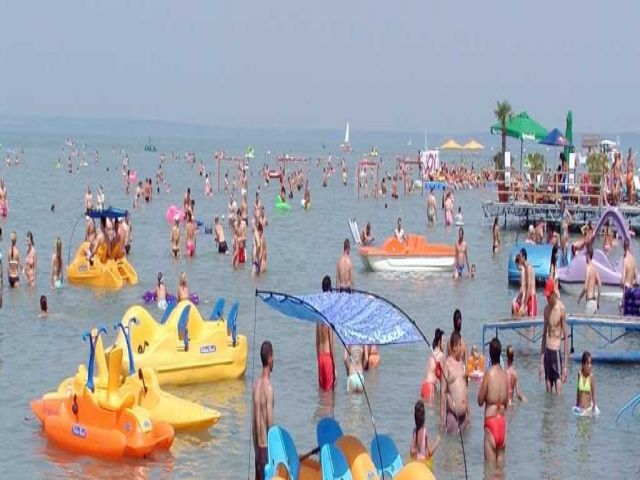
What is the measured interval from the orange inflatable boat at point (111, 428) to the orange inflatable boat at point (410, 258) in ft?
53.1

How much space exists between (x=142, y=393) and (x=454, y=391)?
3.37 meters

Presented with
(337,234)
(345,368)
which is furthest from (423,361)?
(337,234)

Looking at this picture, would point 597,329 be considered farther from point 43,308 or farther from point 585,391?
point 43,308

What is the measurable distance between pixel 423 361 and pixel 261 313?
5269 mm

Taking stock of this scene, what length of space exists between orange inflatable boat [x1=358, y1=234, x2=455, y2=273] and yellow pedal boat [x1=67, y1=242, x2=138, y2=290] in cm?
578

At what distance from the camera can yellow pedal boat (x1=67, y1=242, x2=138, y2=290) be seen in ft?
86.0

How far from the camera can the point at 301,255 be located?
34.8 m

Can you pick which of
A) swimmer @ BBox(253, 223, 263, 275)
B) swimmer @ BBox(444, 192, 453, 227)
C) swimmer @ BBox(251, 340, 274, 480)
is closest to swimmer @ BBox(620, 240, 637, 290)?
swimmer @ BBox(253, 223, 263, 275)

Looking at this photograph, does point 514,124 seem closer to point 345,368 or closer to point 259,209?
point 259,209

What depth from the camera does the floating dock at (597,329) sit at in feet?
59.0

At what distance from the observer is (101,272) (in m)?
26.2

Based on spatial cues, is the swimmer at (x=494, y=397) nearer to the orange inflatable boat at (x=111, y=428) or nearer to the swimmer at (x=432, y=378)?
the swimmer at (x=432, y=378)

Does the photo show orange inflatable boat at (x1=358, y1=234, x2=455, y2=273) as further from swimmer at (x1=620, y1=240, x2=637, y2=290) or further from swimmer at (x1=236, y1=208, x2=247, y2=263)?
swimmer at (x1=620, y1=240, x2=637, y2=290)

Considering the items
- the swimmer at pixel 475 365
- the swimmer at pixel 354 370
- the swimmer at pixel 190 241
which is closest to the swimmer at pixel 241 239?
the swimmer at pixel 190 241
